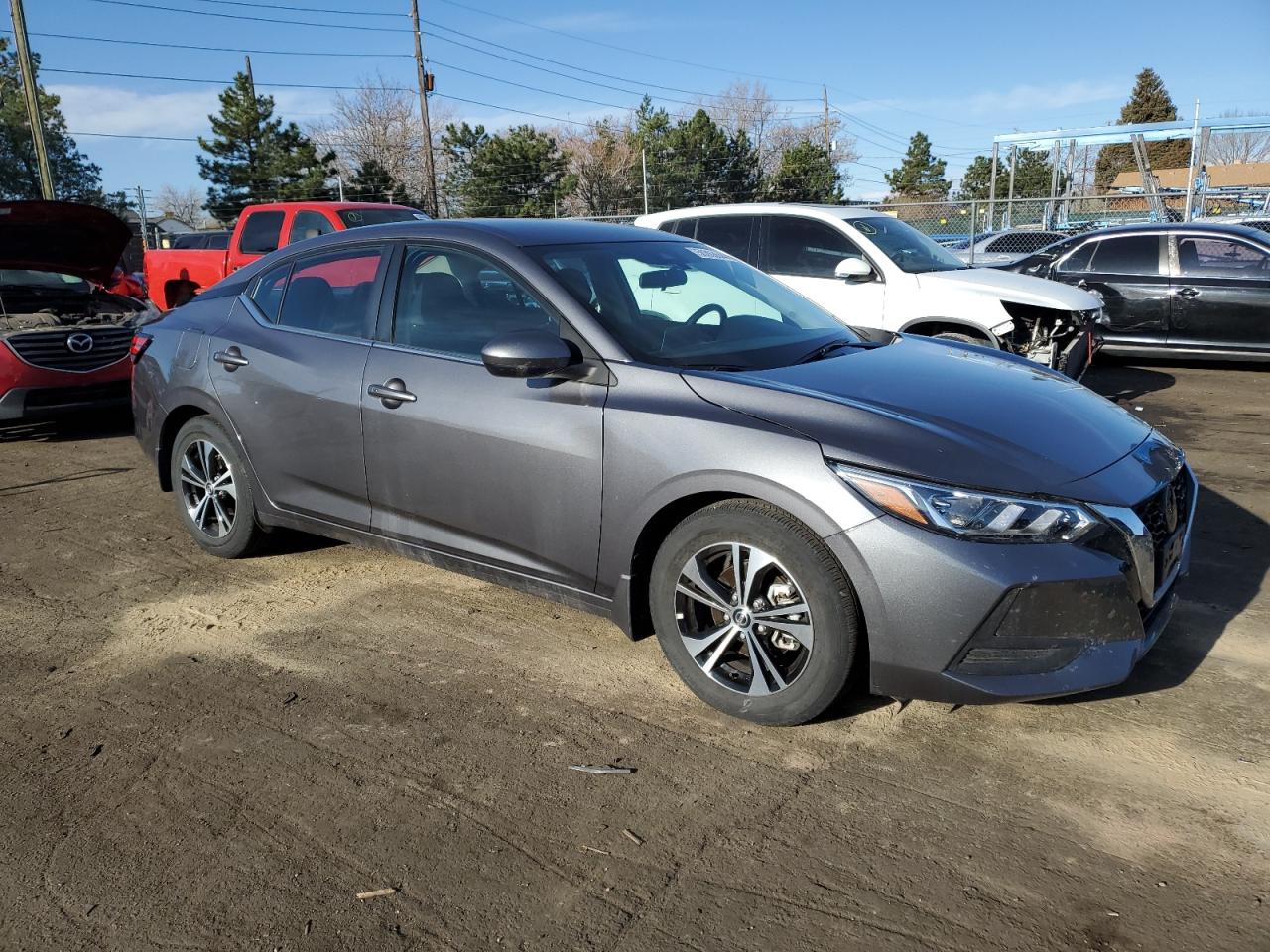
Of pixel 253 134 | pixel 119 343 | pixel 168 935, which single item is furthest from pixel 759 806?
pixel 253 134

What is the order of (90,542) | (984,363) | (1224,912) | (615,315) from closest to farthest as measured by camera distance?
(1224,912) < (615,315) < (984,363) < (90,542)

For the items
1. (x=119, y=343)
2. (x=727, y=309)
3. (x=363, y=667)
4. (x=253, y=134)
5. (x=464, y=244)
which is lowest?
(x=363, y=667)

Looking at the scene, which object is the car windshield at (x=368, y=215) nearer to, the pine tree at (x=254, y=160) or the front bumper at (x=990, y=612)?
the front bumper at (x=990, y=612)

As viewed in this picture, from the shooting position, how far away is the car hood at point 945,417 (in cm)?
296

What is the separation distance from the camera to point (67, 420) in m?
9.02

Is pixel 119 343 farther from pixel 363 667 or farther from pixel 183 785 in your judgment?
pixel 183 785

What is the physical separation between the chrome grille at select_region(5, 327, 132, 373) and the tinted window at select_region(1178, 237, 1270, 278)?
10.0 m

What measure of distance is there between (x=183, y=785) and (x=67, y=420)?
725 centimetres

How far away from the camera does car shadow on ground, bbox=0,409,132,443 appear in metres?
8.02

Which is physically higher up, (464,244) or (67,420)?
(464,244)

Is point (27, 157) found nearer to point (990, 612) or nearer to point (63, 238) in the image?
point (63, 238)

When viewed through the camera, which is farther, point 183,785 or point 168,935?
point 183,785

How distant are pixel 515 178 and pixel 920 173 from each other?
97.0ft

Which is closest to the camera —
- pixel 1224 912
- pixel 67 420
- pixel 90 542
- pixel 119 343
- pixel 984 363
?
pixel 1224 912
